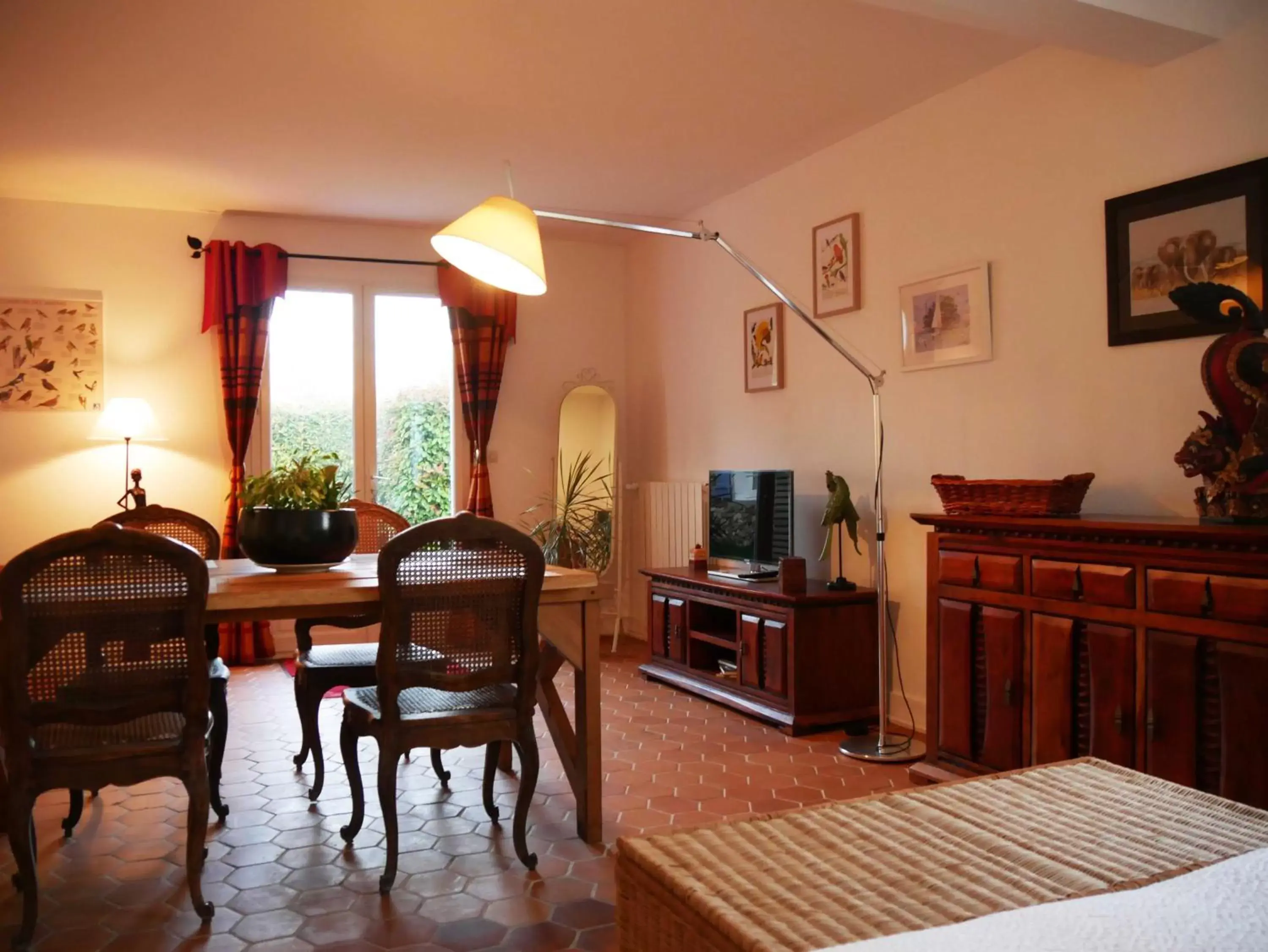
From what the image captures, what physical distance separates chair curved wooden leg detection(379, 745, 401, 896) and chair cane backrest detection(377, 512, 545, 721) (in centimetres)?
11

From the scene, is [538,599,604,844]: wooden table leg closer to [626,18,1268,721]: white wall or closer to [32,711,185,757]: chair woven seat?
[32,711,185,757]: chair woven seat

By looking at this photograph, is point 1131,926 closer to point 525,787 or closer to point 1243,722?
point 1243,722

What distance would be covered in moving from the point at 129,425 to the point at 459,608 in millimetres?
3586

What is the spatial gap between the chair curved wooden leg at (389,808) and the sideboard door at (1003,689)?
182cm

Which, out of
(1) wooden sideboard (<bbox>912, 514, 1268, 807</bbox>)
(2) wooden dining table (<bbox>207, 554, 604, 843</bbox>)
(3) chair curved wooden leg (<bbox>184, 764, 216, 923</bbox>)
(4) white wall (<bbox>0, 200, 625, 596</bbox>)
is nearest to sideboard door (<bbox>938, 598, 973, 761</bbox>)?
(1) wooden sideboard (<bbox>912, 514, 1268, 807</bbox>)

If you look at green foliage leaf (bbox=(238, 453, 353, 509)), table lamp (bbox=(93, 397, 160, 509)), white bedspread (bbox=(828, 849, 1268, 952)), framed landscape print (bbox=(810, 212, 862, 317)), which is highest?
framed landscape print (bbox=(810, 212, 862, 317))

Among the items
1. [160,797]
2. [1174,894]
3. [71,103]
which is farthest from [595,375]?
[1174,894]

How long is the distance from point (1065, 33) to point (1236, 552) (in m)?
1.59

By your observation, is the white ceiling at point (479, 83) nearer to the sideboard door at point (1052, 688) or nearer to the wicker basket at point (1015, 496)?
the wicker basket at point (1015, 496)

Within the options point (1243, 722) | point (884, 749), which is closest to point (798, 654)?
point (884, 749)

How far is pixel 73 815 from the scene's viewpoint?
9.78ft

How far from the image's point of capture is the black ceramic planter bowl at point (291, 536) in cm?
284

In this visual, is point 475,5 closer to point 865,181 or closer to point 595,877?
point 865,181

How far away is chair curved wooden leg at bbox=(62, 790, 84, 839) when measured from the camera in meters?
2.97
